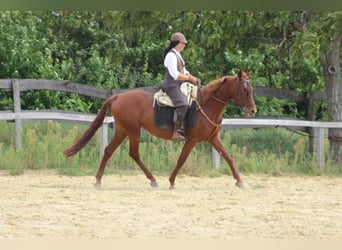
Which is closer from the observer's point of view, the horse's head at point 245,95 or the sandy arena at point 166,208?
the sandy arena at point 166,208

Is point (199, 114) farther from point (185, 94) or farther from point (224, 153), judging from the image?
point (224, 153)

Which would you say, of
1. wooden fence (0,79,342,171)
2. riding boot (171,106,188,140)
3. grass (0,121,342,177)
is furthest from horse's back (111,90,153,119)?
wooden fence (0,79,342,171)

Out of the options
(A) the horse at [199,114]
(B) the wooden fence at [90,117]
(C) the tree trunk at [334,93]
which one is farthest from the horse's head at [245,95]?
(C) the tree trunk at [334,93]

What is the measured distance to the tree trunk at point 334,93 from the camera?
8.93 meters

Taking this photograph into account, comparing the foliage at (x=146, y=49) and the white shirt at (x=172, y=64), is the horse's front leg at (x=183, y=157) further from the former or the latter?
the foliage at (x=146, y=49)

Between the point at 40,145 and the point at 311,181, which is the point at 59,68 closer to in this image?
the point at 40,145

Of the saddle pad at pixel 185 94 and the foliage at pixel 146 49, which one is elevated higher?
the foliage at pixel 146 49

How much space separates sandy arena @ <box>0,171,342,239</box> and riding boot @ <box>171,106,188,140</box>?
0.53 metres

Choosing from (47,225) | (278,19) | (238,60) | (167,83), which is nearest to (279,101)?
(238,60)

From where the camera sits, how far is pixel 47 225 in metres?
4.20

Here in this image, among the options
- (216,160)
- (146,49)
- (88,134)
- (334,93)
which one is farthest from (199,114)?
(146,49)

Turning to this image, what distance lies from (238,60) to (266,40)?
4.00 feet

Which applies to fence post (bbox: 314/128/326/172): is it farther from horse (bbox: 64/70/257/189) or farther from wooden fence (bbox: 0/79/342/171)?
horse (bbox: 64/70/257/189)

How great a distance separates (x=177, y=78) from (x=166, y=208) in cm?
144
